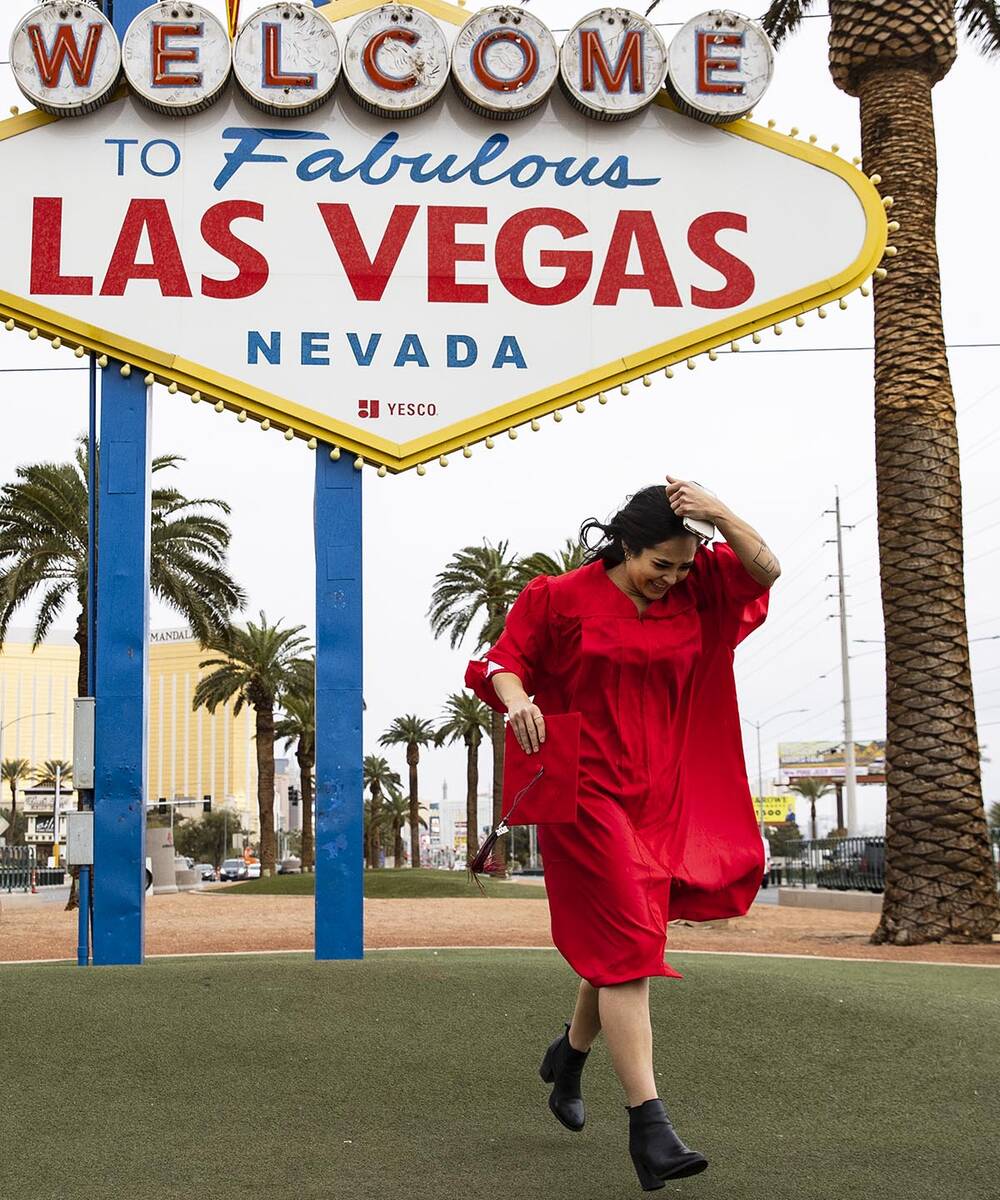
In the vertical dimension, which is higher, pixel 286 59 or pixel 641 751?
pixel 286 59

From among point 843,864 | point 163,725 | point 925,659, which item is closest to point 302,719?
point 843,864

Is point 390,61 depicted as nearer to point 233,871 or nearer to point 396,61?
point 396,61

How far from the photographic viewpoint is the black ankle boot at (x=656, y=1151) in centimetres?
314

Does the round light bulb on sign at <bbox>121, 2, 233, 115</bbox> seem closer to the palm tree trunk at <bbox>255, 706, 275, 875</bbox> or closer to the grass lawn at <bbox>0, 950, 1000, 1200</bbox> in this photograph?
the grass lawn at <bbox>0, 950, 1000, 1200</bbox>

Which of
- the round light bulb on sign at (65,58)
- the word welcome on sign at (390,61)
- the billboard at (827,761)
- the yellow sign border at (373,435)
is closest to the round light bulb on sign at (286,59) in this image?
the word welcome on sign at (390,61)

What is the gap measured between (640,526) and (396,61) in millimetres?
5929

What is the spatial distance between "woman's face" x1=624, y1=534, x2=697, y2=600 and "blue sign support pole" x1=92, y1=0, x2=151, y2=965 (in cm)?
502

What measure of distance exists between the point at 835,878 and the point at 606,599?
1022 inches

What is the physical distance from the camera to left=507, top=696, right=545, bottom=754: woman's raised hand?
3.41m

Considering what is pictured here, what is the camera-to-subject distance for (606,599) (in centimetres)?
368

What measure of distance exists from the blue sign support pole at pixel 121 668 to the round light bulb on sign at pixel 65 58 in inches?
64.8

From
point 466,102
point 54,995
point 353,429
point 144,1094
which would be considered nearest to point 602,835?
point 144,1094

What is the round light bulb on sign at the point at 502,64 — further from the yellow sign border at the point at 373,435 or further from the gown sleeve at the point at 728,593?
the gown sleeve at the point at 728,593

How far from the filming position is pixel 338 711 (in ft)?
26.5
